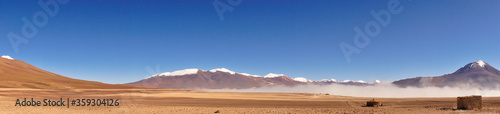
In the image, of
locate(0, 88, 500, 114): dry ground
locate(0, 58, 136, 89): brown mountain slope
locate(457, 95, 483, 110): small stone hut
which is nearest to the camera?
locate(457, 95, 483, 110): small stone hut

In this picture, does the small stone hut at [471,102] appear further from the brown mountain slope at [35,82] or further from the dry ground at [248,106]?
the brown mountain slope at [35,82]

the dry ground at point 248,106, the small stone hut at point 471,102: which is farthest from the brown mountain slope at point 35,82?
the small stone hut at point 471,102

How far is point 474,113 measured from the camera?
2145 cm

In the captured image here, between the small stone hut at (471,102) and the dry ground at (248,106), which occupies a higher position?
the small stone hut at (471,102)

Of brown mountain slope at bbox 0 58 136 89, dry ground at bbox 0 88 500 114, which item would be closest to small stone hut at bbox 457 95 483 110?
dry ground at bbox 0 88 500 114

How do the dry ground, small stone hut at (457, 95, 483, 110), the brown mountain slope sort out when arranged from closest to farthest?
1. small stone hut at (457, 95, 483, 110)
2. the dry ground
3. the brown mountain slope

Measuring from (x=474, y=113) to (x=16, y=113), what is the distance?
107 ft

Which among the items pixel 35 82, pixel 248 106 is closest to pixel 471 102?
pixel 248 106

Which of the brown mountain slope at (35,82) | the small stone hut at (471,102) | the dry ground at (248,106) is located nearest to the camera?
the small stone hut at (471,102)

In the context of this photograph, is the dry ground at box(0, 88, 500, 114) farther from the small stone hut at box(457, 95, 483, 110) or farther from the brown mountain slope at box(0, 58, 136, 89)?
the brown mountain slope at box(0, 58, 136, 89)

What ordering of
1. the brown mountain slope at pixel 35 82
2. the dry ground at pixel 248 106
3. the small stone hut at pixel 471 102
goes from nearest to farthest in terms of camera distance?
the small stone hut at pixel 471 102
the dry ground at pixel 248 106
the brown mountain slope at pixel 35 82

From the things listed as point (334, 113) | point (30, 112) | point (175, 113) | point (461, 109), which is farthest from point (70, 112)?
point (461, 109)

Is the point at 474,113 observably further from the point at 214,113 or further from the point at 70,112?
the point at 70,112

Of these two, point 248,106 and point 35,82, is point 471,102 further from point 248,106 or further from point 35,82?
point 35,82
